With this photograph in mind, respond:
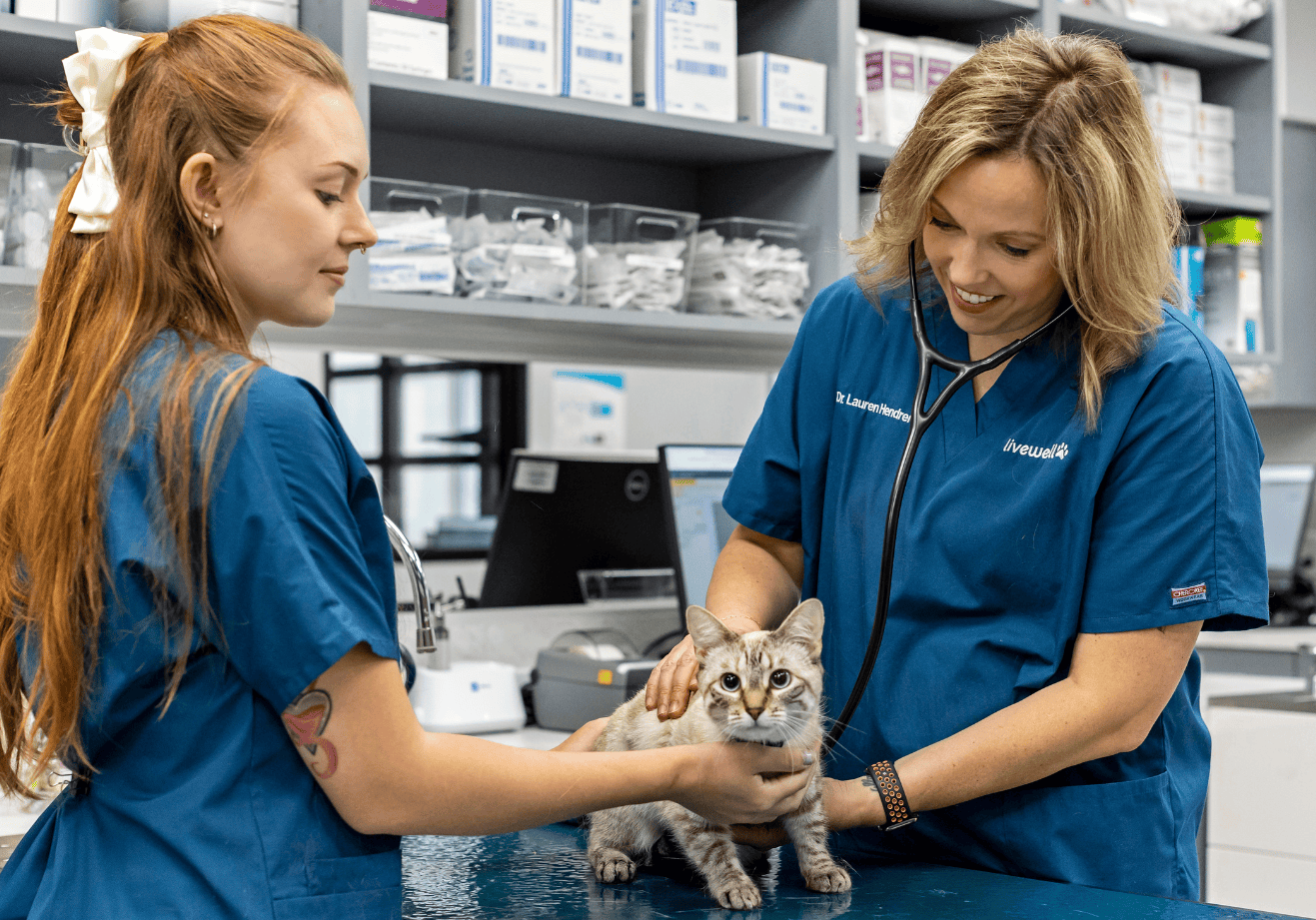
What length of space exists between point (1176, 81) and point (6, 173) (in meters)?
2.46

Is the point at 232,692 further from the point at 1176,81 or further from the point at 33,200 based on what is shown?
the point at 1176,81

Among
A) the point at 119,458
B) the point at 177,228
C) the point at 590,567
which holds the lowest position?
the point at 590,567

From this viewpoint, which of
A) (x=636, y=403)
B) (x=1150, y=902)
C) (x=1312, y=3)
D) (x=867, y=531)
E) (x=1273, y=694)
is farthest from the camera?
(x=636, y=403)

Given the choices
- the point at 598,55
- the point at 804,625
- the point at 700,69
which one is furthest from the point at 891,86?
the point at 804,625

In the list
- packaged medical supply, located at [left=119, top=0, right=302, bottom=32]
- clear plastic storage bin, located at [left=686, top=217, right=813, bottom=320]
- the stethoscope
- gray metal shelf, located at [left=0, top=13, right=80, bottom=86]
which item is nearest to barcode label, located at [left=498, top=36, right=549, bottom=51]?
packaged medical supply, located at [left=119, top=0, right=302, bottom=32]

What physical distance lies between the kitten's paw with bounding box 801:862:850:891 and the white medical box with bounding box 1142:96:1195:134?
93.0 inches

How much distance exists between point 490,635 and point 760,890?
1.36m

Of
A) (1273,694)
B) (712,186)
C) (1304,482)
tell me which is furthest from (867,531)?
(1304,482)

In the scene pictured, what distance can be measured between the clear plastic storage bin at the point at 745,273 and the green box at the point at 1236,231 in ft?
3.97

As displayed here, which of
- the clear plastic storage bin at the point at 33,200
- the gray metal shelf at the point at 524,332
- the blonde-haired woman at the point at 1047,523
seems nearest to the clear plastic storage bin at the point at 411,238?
the gray metal shelf at the point at 524,332

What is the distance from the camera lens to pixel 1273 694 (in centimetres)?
248

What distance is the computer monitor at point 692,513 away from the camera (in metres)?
2.06

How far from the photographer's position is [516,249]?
201 centimetres

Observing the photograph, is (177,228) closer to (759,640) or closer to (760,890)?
(759,640)
